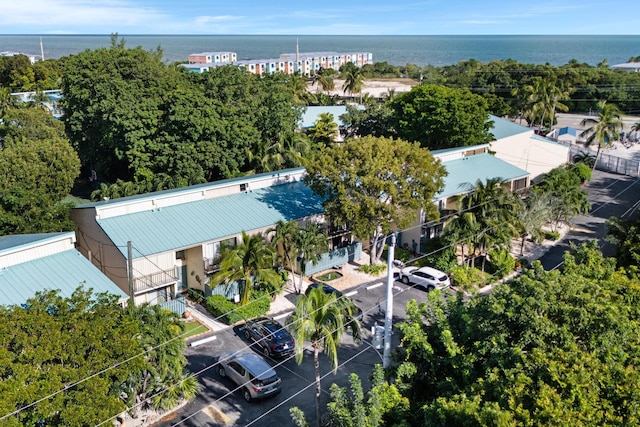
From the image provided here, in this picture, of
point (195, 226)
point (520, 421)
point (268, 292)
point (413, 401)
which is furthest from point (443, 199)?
point (520, 421)

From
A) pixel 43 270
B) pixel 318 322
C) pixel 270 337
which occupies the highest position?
pixel 318 322

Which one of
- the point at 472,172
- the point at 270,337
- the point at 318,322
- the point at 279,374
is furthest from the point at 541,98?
the point at 318,322

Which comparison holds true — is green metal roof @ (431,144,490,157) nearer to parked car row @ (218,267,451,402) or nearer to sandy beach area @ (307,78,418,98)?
parked car row @ (218,267,451,402)

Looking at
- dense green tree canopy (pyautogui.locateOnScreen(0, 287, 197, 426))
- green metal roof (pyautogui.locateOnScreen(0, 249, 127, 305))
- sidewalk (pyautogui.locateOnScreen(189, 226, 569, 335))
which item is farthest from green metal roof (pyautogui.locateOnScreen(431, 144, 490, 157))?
dense green tree canopy (pyautogui.locateOnScreen(0, 287, 197, 426))

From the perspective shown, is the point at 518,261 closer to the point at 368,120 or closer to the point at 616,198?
the point at 616,198

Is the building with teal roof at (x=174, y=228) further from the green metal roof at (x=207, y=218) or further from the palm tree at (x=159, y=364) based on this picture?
the palm tree at (x=159, y=364)

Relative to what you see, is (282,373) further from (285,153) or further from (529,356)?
(285,153)
